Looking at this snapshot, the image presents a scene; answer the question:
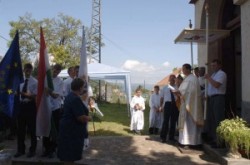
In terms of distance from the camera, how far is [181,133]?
8.62m

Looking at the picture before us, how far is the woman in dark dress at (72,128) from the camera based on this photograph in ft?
18.8

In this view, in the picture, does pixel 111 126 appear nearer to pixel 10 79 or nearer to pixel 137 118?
pixel 137 118

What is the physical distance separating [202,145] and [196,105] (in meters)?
0.95

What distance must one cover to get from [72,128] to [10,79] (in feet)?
8.88

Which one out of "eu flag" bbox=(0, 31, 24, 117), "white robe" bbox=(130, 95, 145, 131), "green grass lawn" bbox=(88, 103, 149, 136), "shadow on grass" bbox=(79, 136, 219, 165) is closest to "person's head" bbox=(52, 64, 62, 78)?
"eu flag" bbox=(0, 31, 24, 117)

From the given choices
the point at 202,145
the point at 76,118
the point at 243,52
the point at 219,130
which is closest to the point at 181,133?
the point at 202,145

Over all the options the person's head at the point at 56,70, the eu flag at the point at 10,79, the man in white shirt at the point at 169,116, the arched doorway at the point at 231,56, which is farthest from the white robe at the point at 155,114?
the eu flag at the point at 10,79

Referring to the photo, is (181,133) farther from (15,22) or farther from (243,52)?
(15,22)

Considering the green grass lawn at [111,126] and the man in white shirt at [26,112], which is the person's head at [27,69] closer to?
the man in white shirt at [26,112]

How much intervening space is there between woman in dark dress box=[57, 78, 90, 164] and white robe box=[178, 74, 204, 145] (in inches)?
131

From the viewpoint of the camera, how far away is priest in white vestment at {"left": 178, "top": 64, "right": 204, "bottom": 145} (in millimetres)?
8461

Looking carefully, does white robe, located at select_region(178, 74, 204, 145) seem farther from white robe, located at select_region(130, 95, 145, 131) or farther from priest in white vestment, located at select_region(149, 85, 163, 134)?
white robe, located at select_region(130, 95, 145, 131)

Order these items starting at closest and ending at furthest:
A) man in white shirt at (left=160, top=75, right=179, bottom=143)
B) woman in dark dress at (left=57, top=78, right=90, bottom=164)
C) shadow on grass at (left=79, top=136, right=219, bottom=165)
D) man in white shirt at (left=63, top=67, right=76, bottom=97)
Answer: woman in dark dress at (left=57, top=78, right=90, bottom=164), shadow on grass at (left=79, top=136, right=219, bottom=165), man in white shirt at (left=63, top=67, right=76, bottom=97), man in white shirt at (left=160, top=75, right=179, bottom=143)

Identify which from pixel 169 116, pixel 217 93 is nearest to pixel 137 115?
pixel 169 116
